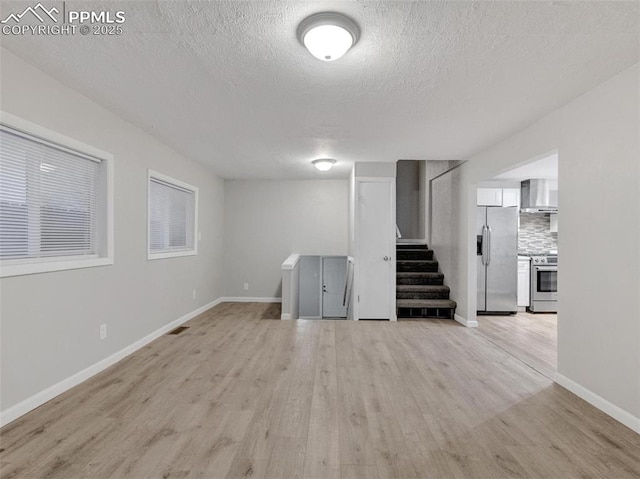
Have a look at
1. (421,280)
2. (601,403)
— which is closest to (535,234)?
(421,280)

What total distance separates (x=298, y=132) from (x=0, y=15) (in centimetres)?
242

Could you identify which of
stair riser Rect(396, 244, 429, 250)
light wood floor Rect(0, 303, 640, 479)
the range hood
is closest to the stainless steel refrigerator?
the range hood

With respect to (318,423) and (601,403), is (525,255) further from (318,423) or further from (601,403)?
(318,423)

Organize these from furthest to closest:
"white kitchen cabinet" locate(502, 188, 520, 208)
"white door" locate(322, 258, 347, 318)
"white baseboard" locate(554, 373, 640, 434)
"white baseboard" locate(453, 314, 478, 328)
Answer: "white door" locate(322, 258, 347, 318) < "white kitchen cabinet" locate(502, 188, 520, 208) < "white baseboard" locate(453, 314, 478, 328) < "white baseboard" locate(554, 373, 640, 434)

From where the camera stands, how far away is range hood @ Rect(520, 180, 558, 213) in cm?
597

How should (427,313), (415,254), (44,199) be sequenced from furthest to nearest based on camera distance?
(415,254) < (427,313) < (44,199)

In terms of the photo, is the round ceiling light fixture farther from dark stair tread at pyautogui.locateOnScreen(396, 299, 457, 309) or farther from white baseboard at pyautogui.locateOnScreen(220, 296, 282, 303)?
white baseboard at pyautogui.locateOnScreen(220, 296, 282, 303)

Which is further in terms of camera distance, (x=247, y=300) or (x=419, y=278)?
(x=247, y=300)

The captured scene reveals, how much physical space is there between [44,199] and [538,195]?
22.9 ft

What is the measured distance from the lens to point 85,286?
2848 millimetres

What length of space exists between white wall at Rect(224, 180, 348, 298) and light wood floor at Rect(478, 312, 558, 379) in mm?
3019

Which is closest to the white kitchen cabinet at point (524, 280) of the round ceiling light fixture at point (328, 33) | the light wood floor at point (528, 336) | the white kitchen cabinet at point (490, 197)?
the light wood floor at point (528, 336)

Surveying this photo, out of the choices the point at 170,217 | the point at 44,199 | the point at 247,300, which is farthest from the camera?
the point at 247,300

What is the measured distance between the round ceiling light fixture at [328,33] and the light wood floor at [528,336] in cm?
A: 328
